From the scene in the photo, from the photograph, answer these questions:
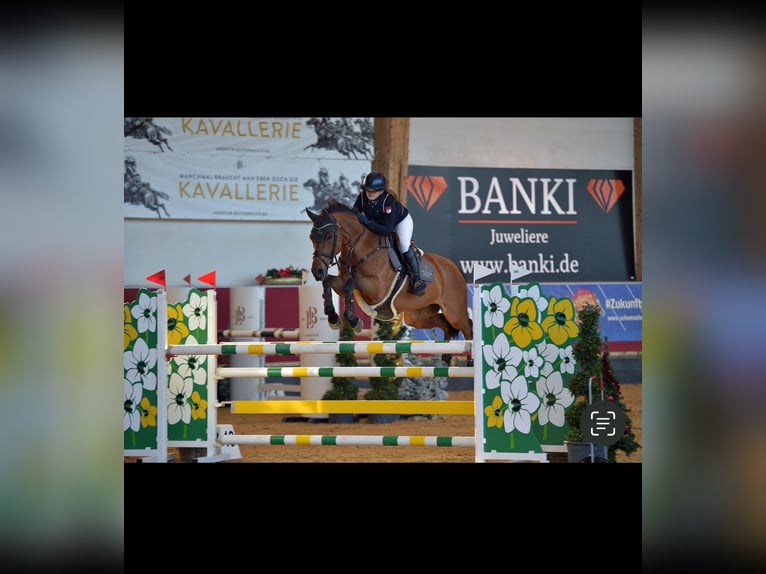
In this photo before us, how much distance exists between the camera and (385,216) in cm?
505

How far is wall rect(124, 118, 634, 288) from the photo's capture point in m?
10.2

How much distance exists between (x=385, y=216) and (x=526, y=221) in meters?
6.22

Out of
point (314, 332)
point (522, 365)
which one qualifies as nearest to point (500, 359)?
point (522, 365)

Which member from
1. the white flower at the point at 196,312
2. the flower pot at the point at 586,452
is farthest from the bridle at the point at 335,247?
the flower pot at the point at 586,452

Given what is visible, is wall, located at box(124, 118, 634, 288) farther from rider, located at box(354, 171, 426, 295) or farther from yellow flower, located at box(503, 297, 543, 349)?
yellow flower, located at box(503, 297, 543, 349)

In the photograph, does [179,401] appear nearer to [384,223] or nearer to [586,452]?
[384,223]

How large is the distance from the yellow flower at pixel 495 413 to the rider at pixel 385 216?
1212 millimetres

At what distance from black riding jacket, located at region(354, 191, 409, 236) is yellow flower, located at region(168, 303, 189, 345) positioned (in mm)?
1219

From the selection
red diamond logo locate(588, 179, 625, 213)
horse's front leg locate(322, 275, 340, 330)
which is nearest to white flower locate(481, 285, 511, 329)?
horse's front leg locate(322, 275, 340, 330)

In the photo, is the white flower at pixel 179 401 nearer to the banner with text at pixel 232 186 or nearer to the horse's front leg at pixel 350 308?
the horse's front leg at pixel 350 308
